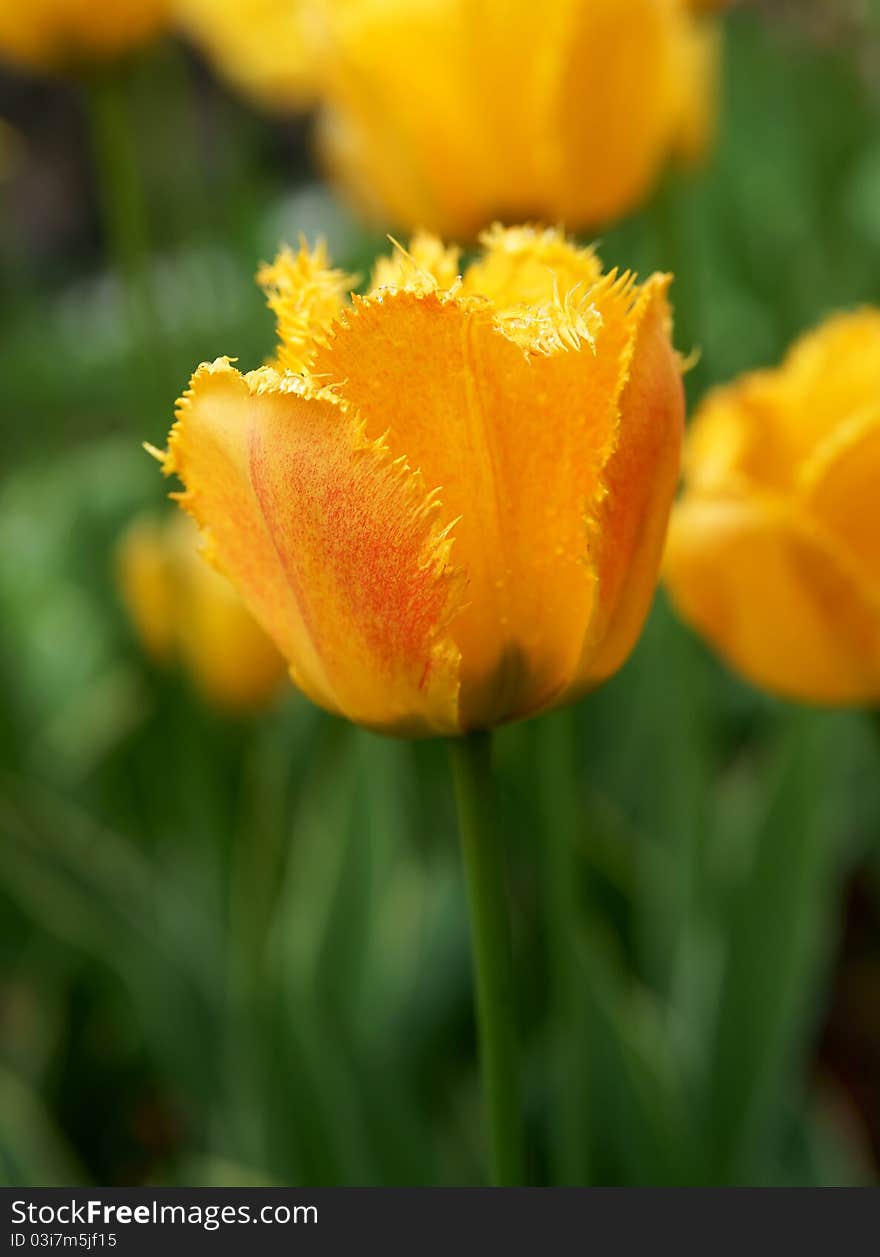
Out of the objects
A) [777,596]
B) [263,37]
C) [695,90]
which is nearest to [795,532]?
[777,596]

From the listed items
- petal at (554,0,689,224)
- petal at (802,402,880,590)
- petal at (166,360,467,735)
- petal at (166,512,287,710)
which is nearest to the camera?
petal at (166,360,467,735)

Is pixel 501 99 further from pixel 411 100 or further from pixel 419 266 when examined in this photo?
pixel 419 266

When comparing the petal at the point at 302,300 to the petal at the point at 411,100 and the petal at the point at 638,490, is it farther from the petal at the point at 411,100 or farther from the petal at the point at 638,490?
the petal at the point at 411,100

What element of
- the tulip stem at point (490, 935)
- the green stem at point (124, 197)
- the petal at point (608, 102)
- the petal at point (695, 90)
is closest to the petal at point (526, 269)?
the tulip stem at point (490, 935)

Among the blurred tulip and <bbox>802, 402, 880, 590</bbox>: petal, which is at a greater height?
the blurred tulip

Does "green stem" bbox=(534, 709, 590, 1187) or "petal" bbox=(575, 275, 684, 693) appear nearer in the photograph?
"petal" bbox=(575, 275, 684, 693)

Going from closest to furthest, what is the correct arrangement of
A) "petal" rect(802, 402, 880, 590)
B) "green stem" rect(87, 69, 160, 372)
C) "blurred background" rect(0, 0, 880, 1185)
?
"petal" rect(802, 402, 880, 590) < "blurred background" rect(0, 0, 880, 1185) < "green stem" rect(87, 69, 160, 372)

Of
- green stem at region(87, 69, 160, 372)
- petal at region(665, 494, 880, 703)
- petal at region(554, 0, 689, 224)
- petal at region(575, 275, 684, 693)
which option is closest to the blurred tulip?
green stem at region(87, 69, 160, 372)

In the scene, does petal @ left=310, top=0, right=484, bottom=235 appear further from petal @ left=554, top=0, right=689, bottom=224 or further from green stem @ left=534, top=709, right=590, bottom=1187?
green stem @ left=534, top=709, right=590, bottom=1187

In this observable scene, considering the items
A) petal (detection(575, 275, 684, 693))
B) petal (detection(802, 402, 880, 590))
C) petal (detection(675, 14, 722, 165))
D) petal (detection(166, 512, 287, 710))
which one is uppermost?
petal (detection(675, 14, 722, 165))
